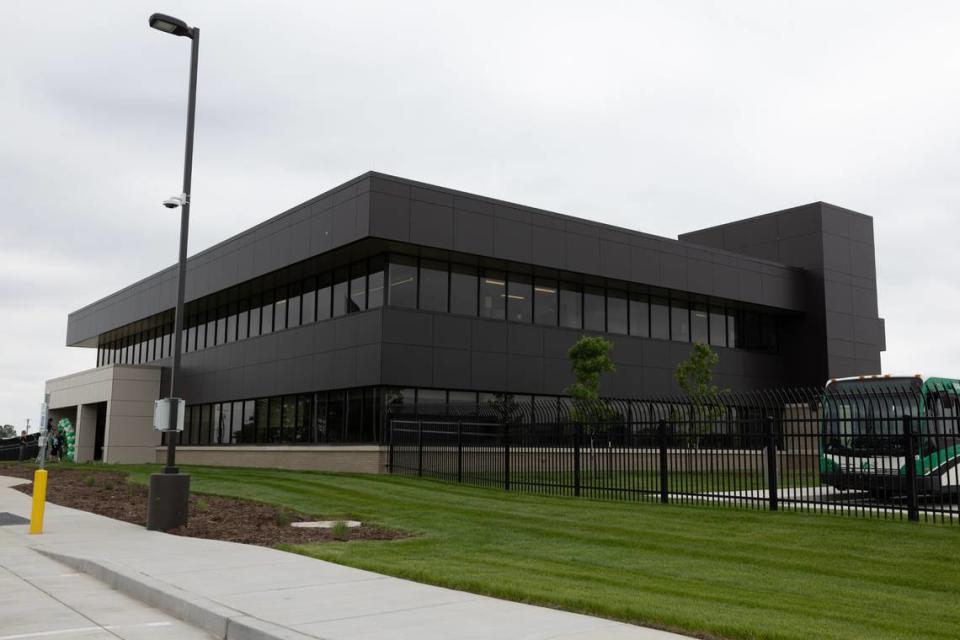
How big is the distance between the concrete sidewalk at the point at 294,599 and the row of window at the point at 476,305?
19378 mm

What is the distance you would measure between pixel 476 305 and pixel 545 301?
3.40 meters

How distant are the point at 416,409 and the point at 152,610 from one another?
21.4 m

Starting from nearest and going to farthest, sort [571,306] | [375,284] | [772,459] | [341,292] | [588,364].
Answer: [772,459] → [588,364] → [375,284] → [341,292] → [571,306]

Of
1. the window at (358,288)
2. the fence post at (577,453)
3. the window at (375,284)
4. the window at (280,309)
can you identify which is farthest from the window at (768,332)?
the fence post at (577,453)

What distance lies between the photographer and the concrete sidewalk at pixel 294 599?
7.08 m

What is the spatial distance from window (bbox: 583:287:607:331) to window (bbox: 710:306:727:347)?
23.0ft

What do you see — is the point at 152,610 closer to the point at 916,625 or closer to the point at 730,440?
the point at 916,625

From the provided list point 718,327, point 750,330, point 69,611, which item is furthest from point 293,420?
point 69,611

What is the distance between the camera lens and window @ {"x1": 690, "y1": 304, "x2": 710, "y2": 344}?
40.6 metres

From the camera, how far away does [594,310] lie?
36.9 metres

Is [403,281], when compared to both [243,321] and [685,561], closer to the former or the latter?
[243,321]

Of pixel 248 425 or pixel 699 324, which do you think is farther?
pixel 699 324

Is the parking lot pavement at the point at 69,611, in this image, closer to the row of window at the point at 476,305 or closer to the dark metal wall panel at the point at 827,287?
the row of window at the point at 476,305

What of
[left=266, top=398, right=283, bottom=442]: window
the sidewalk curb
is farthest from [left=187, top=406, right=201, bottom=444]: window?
the sidewalk curb
